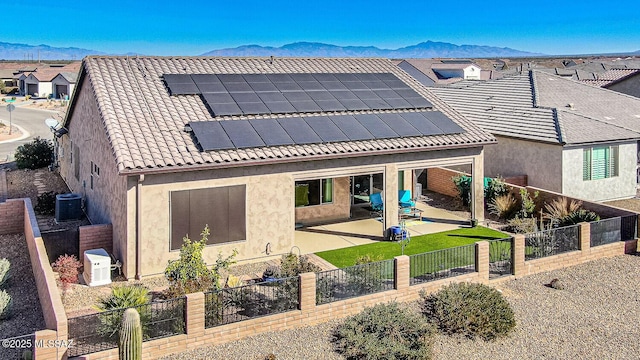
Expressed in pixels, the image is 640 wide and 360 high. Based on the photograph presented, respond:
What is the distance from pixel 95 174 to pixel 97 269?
18.1ft

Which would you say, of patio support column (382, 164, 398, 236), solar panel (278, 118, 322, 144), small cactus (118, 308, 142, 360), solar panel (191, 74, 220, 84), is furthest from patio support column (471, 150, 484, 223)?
small cactus (118, 308, 142, 360)

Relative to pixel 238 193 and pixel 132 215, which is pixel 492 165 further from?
pixel 132 215

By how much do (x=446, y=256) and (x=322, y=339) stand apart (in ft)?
15.1

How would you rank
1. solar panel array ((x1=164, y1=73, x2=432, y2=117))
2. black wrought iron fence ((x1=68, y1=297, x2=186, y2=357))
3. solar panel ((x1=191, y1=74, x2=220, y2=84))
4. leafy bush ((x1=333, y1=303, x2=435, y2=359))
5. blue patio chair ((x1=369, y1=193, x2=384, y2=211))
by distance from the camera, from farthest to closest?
blue patio chair ((x1=369, y1=193, x2=384, y2=211)), solar panel ((x1=191, y1=74, x2=220, y2=84)), solar panel array ((x1=164, y1=73, x2=432, y2=117)), leafy bush ((x1=333, y1=303, x2=435, y2=359)), black wrought iron fence ((x1=68, y1=297, x2=186, y2=357))

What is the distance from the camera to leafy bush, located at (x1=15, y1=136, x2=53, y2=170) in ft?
102

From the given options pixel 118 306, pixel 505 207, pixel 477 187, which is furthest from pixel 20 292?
pixel 505 207

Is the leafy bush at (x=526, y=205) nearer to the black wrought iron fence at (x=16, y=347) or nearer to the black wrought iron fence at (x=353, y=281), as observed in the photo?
the black wrought iron fence at (x=353, y=281)

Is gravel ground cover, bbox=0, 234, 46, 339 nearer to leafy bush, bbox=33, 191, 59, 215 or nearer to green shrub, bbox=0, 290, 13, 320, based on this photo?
green shrub, bbox=0, 290, 13, 320

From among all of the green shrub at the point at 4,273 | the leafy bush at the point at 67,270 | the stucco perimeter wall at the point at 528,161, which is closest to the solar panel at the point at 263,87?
the leafy bush at the point at 67,270

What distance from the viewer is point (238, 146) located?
16.5 m

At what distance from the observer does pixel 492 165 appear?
2752cm

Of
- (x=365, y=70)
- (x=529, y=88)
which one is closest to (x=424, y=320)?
(x=365, y=70)

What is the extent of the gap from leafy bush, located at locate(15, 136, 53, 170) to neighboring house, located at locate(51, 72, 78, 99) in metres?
67.7

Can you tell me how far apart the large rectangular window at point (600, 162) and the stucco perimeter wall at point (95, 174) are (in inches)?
758
